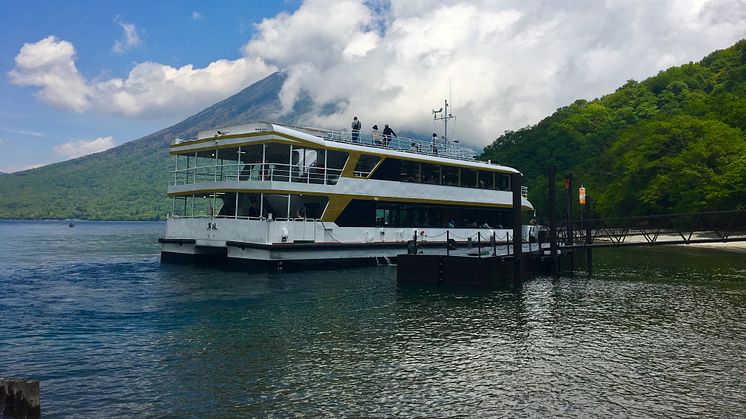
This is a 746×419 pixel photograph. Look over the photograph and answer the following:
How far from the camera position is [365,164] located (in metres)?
27.4

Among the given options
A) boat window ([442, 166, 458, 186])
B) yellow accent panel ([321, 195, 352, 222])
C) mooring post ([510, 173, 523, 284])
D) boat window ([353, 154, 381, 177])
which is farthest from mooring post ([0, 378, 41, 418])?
boat window ([442, 166, 458, 186])

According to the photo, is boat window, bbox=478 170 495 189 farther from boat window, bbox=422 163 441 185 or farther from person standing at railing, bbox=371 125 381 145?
person standing at railing, bbox=371 125 381 145

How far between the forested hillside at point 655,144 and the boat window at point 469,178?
1171 inches

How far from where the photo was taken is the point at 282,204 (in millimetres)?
26203

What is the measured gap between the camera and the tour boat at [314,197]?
2394cm

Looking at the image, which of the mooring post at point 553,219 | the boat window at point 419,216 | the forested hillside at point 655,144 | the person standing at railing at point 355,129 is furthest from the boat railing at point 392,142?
the forested hillside at point 655,144

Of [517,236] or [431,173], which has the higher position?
[431,173]

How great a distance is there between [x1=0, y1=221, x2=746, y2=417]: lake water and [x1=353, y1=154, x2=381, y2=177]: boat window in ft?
25.8

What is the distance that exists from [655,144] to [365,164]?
46.6 metres

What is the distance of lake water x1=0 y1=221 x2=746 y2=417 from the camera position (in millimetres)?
8359

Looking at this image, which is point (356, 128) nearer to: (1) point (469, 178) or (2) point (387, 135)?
(2) point (387, 135)

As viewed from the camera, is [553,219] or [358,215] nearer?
[553,219]

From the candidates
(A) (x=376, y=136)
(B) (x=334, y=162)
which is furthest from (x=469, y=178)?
(B) (x=334, y=162)

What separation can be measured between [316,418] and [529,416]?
320 centimetres
